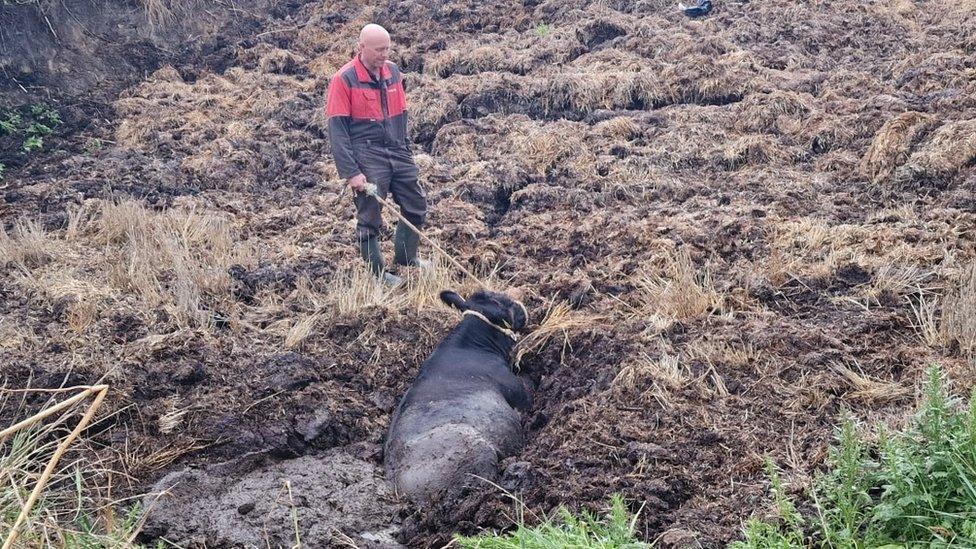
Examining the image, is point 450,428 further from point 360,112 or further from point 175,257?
point 175,257

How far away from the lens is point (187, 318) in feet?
20.4

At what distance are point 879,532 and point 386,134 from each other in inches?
188

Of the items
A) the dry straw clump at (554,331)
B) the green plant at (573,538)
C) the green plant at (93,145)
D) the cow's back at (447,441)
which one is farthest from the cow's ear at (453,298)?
the green plant at (93,145)

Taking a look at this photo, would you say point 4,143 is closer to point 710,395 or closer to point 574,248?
point 574,248

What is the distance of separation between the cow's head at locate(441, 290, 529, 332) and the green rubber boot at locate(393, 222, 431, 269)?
3.59 ft

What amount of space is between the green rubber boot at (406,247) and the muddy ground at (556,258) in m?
0.38

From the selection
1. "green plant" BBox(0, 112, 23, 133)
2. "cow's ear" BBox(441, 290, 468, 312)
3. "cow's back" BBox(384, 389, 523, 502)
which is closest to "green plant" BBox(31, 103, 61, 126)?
"green plant" BBox(0, 112, 23, 133)

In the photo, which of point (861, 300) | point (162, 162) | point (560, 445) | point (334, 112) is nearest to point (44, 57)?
point (162, 162)

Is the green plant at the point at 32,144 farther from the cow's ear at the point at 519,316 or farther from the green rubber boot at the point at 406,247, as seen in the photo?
the cow's ear at the point at 519,316

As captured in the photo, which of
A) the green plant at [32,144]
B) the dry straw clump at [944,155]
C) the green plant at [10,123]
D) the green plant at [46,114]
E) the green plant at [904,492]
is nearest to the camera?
the green plant at [904,492]

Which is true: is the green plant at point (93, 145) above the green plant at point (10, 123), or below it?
below

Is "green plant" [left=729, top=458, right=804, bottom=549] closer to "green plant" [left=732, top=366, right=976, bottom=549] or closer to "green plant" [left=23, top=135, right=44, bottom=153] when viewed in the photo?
"green plant" [left=732, top=366, right=976, bottom=549]

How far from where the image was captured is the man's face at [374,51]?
6.38 meters

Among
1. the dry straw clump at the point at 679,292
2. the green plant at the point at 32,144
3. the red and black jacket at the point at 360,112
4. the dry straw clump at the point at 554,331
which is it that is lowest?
the dry straw clump at the point at 554,331
